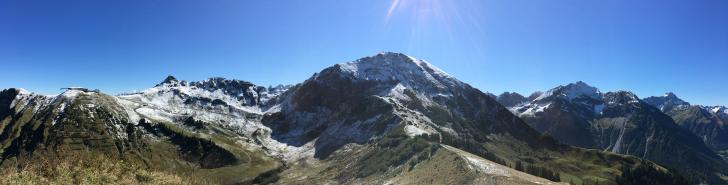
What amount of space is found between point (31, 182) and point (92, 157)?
5.62 m

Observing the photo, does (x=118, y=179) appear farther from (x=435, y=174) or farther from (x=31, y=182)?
(x=435, y=174)

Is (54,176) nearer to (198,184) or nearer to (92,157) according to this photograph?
(92,157)

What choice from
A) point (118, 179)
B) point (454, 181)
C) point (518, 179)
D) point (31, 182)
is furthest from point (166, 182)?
point (454, 181)

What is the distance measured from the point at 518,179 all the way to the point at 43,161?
4234 inches

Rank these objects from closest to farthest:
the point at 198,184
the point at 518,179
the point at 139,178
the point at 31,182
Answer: the point at 31,182
the point at 139,178
the point at 198,184
the point at 518,179

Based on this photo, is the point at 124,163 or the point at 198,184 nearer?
the point at 124,163

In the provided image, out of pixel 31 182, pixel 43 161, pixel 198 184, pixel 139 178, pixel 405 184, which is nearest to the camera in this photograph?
pixel 31 182

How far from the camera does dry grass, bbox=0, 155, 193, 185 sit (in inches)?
1025

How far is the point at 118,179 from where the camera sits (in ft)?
98.0

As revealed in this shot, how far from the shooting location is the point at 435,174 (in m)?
163

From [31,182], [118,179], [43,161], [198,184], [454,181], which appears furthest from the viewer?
[454,181]

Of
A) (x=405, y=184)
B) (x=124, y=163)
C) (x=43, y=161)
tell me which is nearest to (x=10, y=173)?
(x=43, y=161)

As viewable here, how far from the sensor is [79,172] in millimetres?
27922

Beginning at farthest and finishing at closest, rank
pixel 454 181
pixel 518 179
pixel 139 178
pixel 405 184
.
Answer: pixel 405 184, pixel 454 181, pixel 518 179, pixel 139 178
